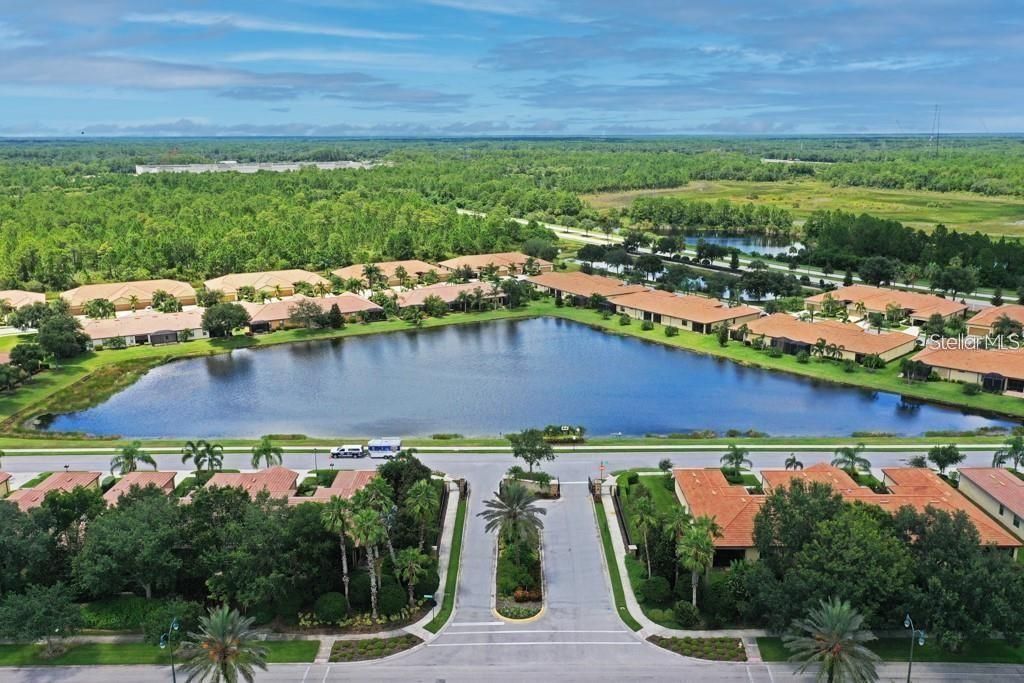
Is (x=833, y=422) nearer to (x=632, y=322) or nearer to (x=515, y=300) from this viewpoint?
(x=632, y=322)

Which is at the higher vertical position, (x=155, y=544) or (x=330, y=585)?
(x=155, y=544)

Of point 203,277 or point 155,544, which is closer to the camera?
point 155,544

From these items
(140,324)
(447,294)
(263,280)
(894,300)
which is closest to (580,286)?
(447,294)

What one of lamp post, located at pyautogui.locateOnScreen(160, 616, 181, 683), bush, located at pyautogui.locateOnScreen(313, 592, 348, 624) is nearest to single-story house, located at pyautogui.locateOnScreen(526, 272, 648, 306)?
bush, located at pyautogui.locateOnScreen(313, 592, 348, 624)

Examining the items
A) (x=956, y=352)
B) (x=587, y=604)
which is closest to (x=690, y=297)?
(x=956, y=352)

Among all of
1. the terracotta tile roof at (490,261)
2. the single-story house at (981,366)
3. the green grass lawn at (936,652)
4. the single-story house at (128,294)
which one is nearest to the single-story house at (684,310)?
the single-story house at (981,366)

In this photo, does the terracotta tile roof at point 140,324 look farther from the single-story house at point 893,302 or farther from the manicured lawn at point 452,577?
the single-story house at point 893,302

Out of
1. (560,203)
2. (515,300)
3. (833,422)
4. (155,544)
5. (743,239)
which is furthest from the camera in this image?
(560,203)
